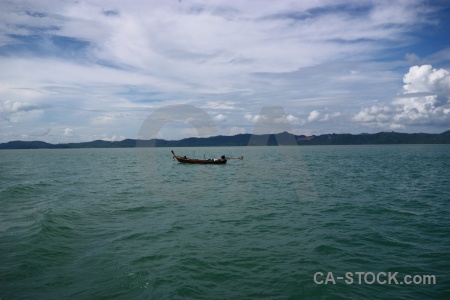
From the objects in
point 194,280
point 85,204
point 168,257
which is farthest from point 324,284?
point 85,204

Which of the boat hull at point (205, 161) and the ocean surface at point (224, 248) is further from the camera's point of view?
the boat hull at point (205, 161)

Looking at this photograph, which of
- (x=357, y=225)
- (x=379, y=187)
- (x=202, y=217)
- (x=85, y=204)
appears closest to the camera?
(x=357, y=225)

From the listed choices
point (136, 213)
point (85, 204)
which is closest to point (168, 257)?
point (136, 213)

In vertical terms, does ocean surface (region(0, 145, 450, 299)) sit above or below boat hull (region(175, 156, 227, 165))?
below

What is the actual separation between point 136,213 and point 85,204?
7164mm

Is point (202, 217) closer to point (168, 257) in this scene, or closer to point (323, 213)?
point (168, 257)

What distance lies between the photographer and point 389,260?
1455 centimetres

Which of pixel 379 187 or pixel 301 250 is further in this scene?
pixel 379 187

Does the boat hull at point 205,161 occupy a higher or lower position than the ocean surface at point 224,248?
higher

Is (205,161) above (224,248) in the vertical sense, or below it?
above

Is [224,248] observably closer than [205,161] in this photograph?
Yes

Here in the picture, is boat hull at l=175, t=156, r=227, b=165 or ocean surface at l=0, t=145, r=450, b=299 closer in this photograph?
ocean surface at l=0, t=145, r=450, b=299

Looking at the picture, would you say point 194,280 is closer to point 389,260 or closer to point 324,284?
point 324,284

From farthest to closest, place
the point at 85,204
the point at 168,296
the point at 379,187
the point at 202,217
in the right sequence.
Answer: the point at 379,187 < the point at 85,204 < the point at 202,217 < the point at 168,296
